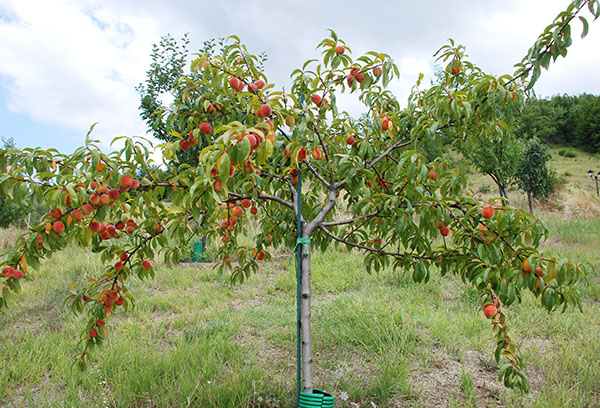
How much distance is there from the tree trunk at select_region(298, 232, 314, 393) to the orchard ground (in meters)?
0.51

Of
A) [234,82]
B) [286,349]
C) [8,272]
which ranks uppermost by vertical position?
A: [234,82]

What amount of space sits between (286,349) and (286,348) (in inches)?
0.5

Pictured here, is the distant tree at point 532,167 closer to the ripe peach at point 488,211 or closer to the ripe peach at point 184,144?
the ripe peach at point 488,211

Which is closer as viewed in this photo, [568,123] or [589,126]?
[589,126]

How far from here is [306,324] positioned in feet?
5.00

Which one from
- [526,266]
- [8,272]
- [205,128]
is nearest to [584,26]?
[526,266]

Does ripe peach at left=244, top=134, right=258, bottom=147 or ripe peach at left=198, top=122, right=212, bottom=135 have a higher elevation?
ripe peach at left=198, top=122, right=212, bottom=135

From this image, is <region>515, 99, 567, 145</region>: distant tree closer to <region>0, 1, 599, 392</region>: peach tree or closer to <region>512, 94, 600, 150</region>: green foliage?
<region>512, 94, 600, 150</region>: green foliage

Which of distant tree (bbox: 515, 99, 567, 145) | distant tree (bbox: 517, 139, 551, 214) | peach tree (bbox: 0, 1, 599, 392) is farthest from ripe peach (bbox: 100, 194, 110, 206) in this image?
distant tree (bbox: 515, 99, 567, 145)

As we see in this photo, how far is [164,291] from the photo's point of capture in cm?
422

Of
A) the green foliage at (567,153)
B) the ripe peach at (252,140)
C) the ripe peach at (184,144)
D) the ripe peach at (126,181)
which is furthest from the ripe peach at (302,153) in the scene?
the green foliage at (567,153)

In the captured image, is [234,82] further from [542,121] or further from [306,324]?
[542,121]

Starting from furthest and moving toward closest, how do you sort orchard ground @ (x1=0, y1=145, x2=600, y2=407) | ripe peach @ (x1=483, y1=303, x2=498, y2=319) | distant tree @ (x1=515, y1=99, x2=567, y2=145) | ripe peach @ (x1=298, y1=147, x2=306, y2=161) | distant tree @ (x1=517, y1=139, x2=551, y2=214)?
distant tree @ (x1=515, y1=99, x2=567, y2=145), distant tree @ (x1=517, y1=139, x2=551, y2=214), orchard ground @ (x1=0, y1=145, x2=600, y2=407), ripe peach @ (x1=483, y1=303, x2=498, y2=319), ripe peach @ (x1=298, y1=147, x2=306, y2=161)

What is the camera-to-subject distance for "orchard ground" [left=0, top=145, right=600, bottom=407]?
2037 mm
